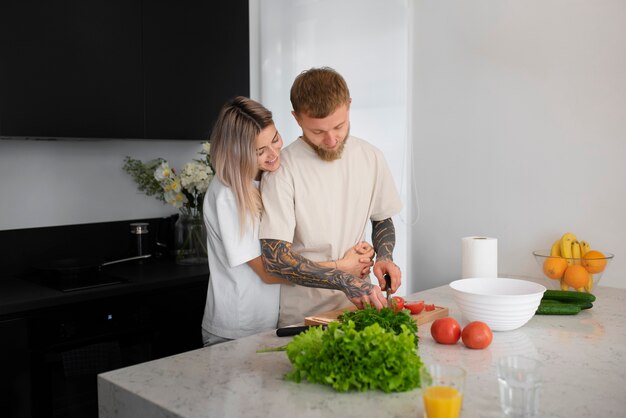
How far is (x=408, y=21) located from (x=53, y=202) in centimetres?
201

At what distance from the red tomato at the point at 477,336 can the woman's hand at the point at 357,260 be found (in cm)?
62

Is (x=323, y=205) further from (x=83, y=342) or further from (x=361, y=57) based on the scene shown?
(x=361, y=57)

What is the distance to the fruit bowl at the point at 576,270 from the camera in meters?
2.44

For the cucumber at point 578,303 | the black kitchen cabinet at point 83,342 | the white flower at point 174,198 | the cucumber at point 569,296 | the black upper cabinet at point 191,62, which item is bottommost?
the black kitchen cabinet at point 83,342

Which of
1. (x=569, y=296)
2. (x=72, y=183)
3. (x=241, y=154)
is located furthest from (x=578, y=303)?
(x=72, y=183)

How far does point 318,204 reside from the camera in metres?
2.31

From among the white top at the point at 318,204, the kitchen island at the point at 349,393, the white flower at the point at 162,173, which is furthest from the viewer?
the white flower at the point at 162,173

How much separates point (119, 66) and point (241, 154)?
112 cm

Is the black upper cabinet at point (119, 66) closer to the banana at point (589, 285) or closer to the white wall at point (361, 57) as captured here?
the white wall at point (361, 57)

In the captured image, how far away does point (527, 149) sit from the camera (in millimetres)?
2930

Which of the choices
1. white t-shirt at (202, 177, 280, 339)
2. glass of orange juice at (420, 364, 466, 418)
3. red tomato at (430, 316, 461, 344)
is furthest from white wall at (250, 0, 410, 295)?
glass of orange juice at (420, 364, 466, 418)

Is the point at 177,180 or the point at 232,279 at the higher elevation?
the point at 177,180

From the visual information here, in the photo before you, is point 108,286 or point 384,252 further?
point 108,286

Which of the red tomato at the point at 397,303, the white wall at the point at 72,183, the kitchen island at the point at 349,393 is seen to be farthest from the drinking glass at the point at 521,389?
the white wall at the point at 72,183
